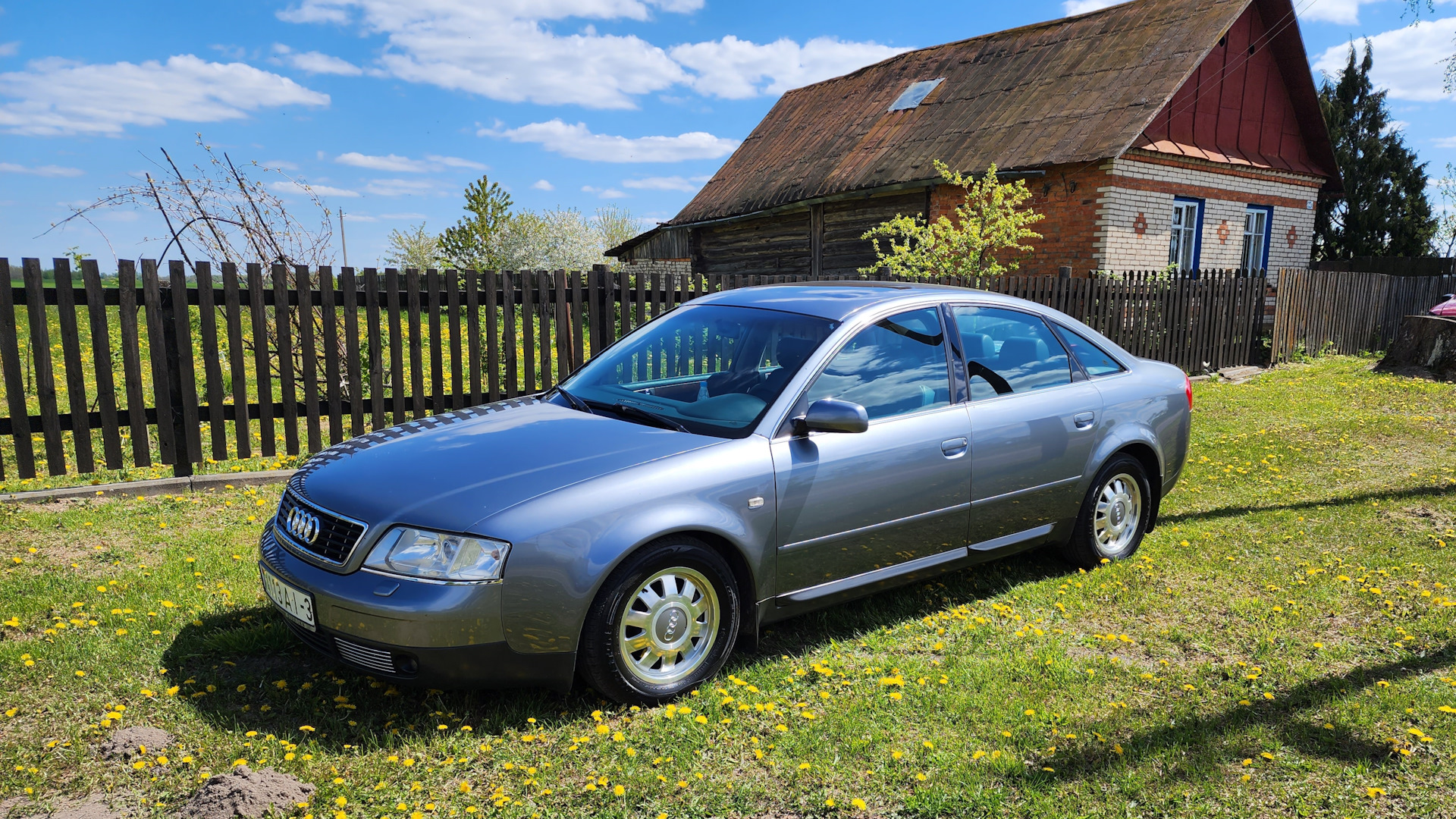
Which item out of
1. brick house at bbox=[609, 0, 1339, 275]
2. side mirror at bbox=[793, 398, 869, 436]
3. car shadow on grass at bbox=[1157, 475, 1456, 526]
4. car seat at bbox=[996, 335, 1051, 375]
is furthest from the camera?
brick house at bbox=[609, 0, 1339, 275]

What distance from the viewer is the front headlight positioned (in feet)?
9.36

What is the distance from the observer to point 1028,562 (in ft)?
16.5

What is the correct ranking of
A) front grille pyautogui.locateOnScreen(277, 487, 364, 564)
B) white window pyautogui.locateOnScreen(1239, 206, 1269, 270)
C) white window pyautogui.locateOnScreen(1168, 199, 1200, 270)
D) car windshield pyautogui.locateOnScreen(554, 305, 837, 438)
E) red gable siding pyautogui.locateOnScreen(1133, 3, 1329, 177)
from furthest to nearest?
white window pyautogui.locateOnScreen(1239, 206, 1269, 270)
white window pyautogui.locateOnScreen(1168, 199, 1200, 270)
red gable siding pyautogui.locateOnScreen(1133, 3, 1329, 177)
car windshield pyautogui.locateOnScreen(554, 305, 837, 438)
front grille pyautogui.locateOnScreen(277, 487, 364, 564)

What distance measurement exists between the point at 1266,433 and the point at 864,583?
22.2ft

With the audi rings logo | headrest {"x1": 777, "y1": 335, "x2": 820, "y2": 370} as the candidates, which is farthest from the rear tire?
the audi rings logo

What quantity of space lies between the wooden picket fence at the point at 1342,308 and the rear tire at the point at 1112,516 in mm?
11425

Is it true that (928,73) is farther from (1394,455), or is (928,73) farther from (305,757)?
(305,757)

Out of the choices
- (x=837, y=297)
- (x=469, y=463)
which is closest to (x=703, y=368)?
(x=837, y=297)

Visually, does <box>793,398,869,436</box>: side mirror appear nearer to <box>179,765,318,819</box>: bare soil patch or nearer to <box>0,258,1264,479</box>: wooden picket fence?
<box>179,765,318,819</box>: bare soil patch

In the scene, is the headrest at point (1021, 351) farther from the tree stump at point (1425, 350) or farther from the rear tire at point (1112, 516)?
the tree stump at point (1425, 350)

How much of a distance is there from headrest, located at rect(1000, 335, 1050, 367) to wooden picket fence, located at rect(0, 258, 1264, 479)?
4223 mm

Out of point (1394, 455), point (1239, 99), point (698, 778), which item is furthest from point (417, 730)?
point (1239, 99)

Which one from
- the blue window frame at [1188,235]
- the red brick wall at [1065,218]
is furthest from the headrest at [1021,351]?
the blue window frame at [1188,235]

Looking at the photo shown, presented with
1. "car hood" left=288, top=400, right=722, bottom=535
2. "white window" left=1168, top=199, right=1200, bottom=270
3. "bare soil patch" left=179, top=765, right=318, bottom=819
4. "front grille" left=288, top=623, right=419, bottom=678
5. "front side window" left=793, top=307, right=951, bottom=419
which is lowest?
"bare soil patch" left=179, top=765, right=318, bottom=819
